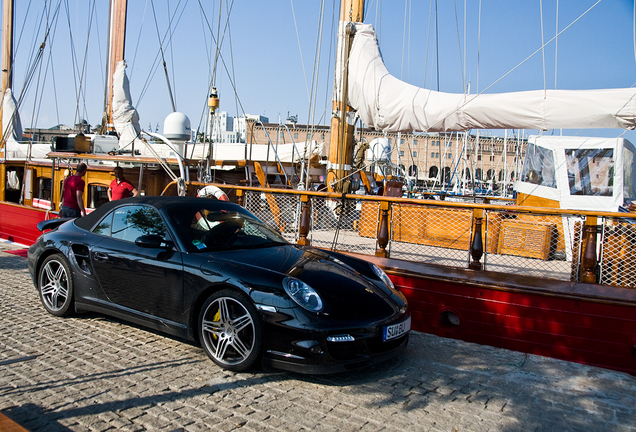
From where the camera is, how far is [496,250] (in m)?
6.19

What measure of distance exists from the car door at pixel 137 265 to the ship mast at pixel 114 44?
11868 millimetres

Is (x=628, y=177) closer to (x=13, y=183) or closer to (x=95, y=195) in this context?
(x=95, y=195)

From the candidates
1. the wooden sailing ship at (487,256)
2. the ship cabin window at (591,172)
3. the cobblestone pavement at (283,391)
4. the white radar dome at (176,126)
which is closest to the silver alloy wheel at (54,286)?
the cobblestone pavement at (283,391)

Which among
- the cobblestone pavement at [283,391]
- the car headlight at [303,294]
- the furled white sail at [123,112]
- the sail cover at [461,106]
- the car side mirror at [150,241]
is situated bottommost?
the cobblestone pavement at [283,391]

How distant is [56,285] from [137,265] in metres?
1.49

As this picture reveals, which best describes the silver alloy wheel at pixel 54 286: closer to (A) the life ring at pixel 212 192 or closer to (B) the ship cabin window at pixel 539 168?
(A) the life ring at pixel 212 192

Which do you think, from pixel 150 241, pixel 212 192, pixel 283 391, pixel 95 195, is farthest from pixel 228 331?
pixel 95 195

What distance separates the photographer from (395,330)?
409 cm

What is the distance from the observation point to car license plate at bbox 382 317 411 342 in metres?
3.97

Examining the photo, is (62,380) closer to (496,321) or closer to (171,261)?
(171,261)

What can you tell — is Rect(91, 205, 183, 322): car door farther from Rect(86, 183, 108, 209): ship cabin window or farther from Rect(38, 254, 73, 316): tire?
Rect(86, 183, 108, 209): ship cabin window

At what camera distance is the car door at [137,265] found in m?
4.43

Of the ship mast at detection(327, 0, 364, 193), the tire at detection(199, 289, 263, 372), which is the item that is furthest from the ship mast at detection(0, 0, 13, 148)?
the tire at detection(199, 289, 263, 372)

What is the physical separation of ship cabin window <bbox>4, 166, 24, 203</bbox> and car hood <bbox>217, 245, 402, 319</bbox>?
11.2 meters
